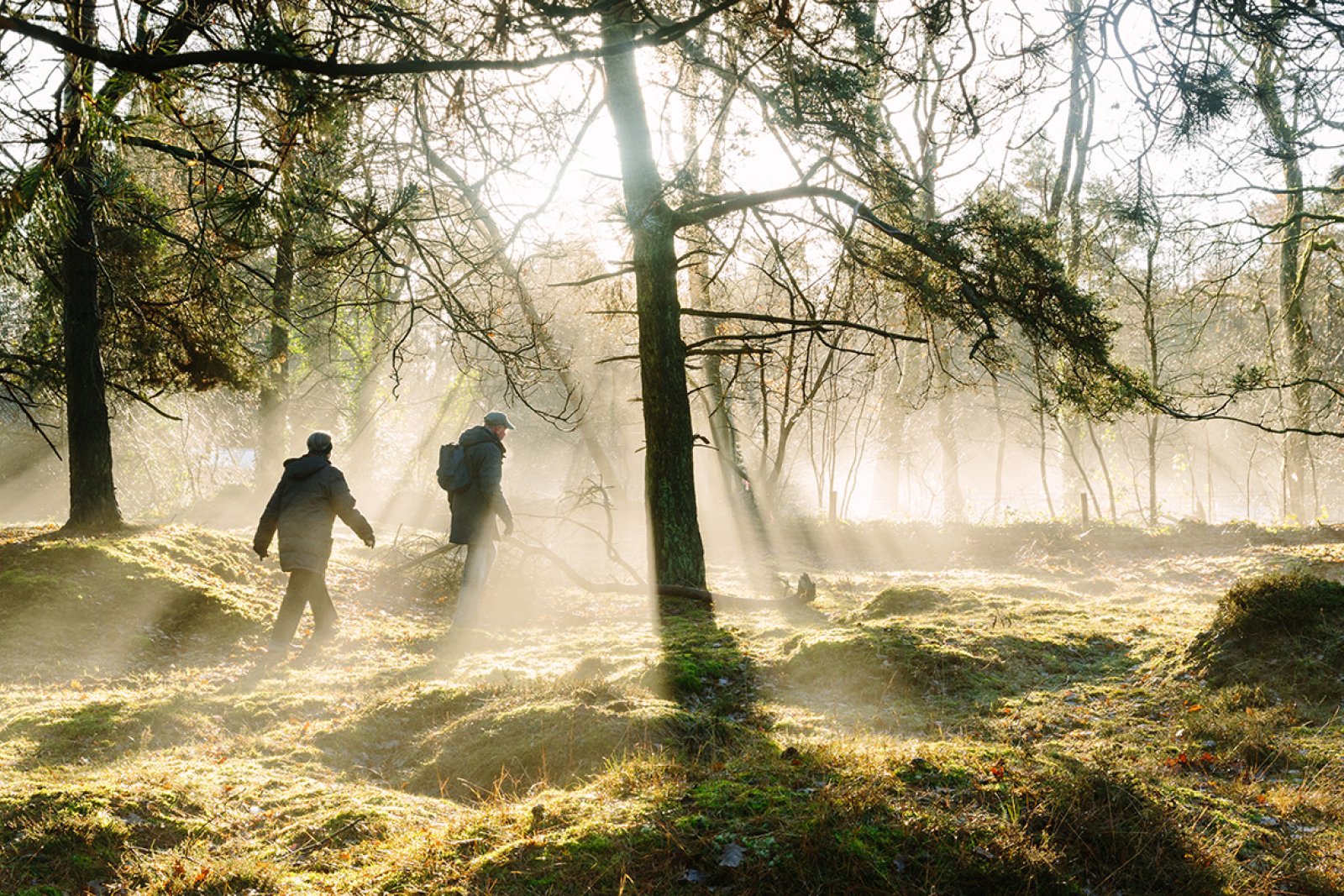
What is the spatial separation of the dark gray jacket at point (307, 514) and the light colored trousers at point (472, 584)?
1173mm

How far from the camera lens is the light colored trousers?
28.7 ft

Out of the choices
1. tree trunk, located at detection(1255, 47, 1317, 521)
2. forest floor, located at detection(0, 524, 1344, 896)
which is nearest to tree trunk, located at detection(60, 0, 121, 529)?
forest floor, located at detection(0, 524, 1344, 896)

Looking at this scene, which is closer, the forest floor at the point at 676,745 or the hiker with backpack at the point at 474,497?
the forest floor at the point at 676,745

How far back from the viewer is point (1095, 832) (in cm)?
308

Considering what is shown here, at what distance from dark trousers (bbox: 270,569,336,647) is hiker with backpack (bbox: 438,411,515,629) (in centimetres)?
135

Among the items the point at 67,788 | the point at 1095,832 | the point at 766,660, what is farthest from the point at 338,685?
the point at 1095,832

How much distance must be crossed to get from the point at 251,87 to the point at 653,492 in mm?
5447

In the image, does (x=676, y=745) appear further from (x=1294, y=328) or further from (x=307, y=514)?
(x=1294, y=328)

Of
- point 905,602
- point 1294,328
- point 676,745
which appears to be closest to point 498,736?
point 676,745

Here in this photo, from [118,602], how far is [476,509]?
3.59m

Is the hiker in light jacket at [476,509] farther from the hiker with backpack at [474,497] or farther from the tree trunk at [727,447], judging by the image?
the tree trunk at [727,447]

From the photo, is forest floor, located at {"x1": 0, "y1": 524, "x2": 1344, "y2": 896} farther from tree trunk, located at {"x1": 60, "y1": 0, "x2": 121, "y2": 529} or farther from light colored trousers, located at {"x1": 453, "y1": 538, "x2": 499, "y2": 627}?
tree trunk, located at {"x1": 60, "y1": 0, "x2": 121, "y2": 529}

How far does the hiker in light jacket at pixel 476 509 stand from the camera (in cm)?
860

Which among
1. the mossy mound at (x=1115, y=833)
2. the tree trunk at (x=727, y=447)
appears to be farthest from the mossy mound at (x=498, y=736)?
the tree trunk at (x=727, y=447)
